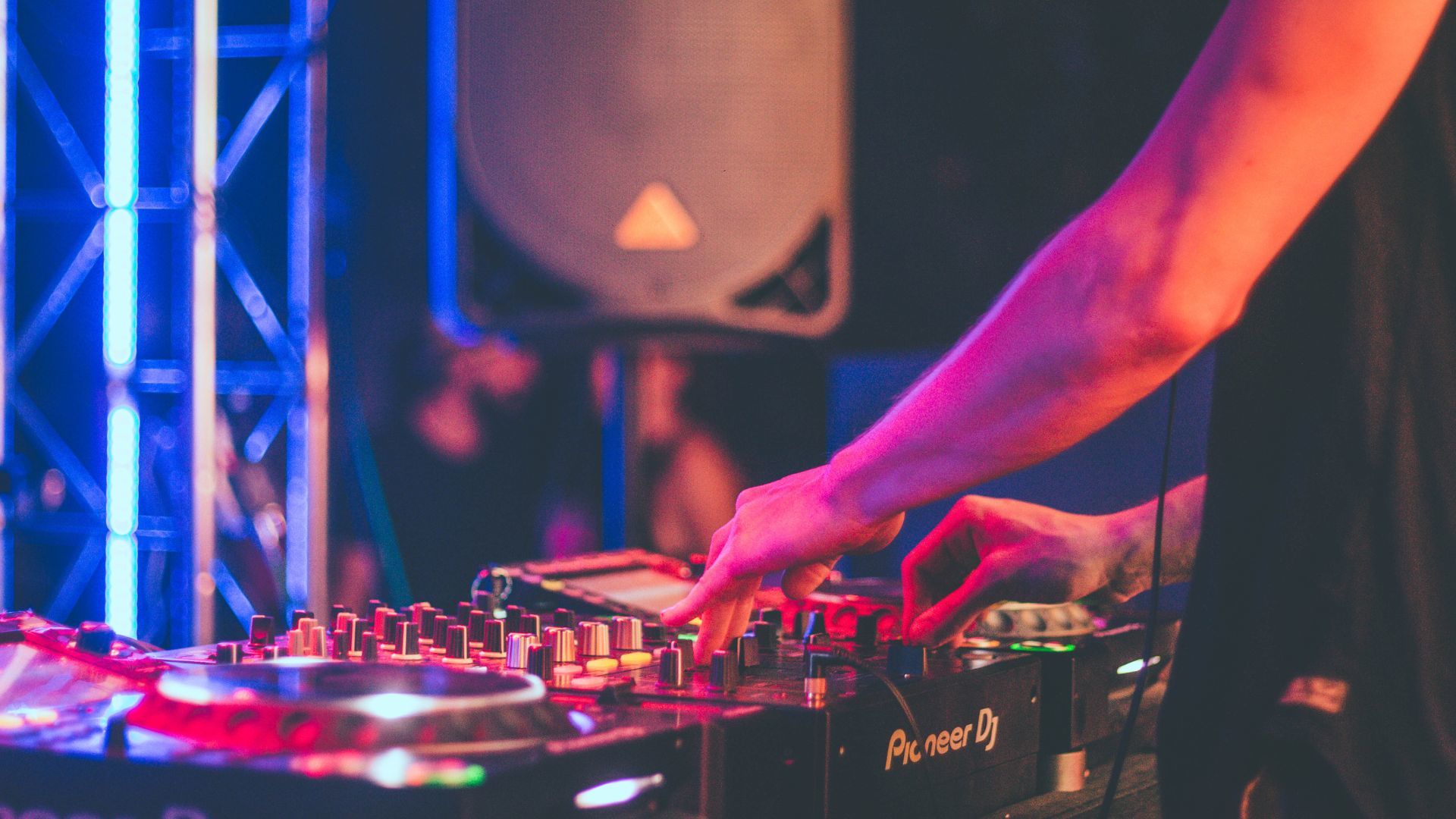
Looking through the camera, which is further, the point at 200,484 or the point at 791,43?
the point at 200,484

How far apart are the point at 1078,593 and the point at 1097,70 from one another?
2032mm

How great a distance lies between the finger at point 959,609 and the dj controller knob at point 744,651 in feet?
0.41

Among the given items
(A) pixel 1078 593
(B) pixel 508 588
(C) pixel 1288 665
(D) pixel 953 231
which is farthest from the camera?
(D) pixel 953 231

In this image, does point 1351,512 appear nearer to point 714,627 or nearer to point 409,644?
point 714,627

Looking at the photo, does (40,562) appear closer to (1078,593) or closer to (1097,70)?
(1097,70)

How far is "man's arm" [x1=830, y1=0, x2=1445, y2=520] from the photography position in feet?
1.86

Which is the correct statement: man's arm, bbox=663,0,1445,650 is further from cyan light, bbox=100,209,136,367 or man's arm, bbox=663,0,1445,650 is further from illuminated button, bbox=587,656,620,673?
cyan light, bbox=100,209,136,367

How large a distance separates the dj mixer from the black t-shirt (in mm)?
188

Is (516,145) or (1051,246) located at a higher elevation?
(516,145)

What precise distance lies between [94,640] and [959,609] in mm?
518

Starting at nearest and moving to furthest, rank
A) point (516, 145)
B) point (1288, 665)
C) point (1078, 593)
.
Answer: point (1288, 665), point (1078, 593), point (516, 145)

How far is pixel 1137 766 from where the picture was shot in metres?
1.04

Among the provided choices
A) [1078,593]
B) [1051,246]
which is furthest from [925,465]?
[1078,593]

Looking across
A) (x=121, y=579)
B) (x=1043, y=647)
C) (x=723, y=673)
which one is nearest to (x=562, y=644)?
(x=723, y=673)
